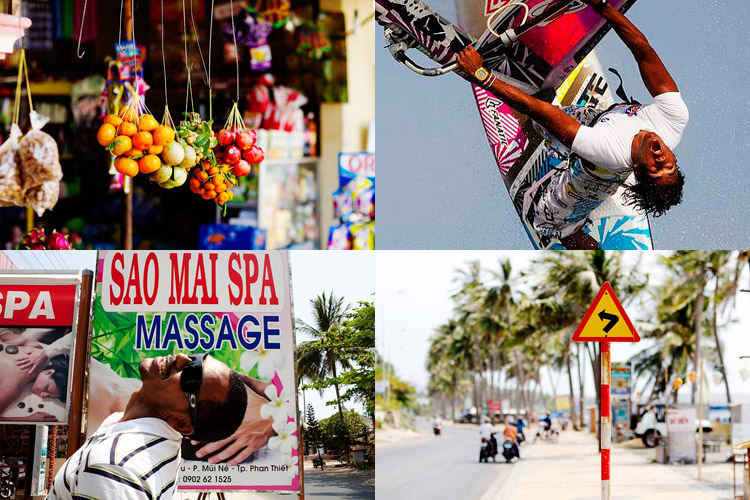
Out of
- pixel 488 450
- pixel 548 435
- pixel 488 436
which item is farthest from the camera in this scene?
pixel 548 435

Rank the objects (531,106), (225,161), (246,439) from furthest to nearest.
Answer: (531,106) < (246,439) < (225,161)

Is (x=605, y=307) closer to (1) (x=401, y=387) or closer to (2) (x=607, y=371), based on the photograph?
(2) (x=607, y=371)

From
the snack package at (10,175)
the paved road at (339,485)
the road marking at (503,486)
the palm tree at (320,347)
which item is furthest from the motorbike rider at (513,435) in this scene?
the snack package at (10,175)

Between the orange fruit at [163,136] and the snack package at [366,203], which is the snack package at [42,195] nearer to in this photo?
the orange fruit at [163,136]

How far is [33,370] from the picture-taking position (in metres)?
7.72

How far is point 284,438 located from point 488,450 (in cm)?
802

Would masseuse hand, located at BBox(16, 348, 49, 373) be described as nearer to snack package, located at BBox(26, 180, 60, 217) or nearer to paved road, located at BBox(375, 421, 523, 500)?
snack package, located at BBox(26, 180, 60, 217)

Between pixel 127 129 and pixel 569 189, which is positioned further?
pixel 569 189

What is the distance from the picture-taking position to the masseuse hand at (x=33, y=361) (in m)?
7.72

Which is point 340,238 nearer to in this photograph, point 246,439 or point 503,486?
point 246,439

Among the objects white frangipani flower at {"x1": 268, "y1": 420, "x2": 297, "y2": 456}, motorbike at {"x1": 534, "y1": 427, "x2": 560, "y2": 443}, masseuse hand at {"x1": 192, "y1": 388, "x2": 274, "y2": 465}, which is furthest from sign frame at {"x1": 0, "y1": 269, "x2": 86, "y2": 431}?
motorbike at {"x1": 534, "y1": 427, "x2": 560, "y2": 443}

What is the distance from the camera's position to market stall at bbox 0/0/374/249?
8.59m

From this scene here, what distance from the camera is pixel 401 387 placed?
37.6 feet

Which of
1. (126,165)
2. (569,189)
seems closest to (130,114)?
(126,165)
